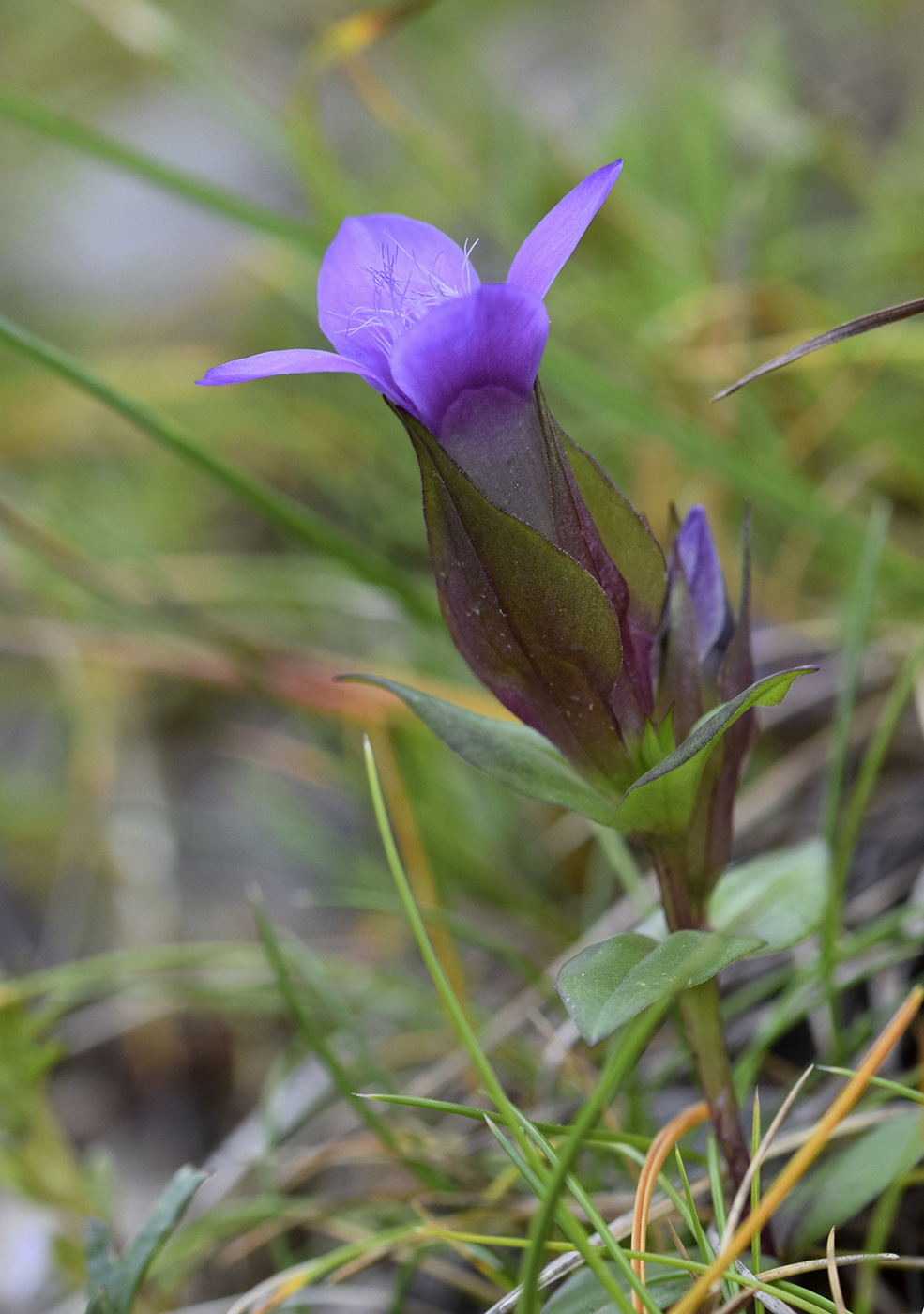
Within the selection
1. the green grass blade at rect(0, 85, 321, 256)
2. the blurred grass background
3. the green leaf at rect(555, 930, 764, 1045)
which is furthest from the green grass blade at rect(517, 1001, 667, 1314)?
the green grass blade at rect(0, 85, 321, 256)

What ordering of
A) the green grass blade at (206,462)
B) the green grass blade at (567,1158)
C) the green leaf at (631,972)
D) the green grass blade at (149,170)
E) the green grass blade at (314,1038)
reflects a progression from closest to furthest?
1. the green grass blade at (567,1158)
2. the green leaf at (631,972)
3. the green grass blade at (314,1038)
4. the green grass blade at (206,462)
5. the green grass blade at (149,170)

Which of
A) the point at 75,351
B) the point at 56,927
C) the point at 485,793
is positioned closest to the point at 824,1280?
the point at 485,793

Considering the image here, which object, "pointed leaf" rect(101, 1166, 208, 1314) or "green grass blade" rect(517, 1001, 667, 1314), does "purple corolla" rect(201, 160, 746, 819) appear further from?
"pointed leaf" rect(101, 1166, 208, 1314)

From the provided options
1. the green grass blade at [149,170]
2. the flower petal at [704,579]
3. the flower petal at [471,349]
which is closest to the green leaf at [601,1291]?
the flower petal at [704,579]

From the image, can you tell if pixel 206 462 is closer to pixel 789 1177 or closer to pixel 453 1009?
pixel 453 1009

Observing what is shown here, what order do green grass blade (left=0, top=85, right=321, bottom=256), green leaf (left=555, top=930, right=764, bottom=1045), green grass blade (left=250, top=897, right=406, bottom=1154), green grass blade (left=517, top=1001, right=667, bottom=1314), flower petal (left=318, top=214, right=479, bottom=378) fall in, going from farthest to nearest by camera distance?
green grass blade (left=0, top=85, right=321, bottom=256), green grass blade (left=250, top=897, right=406, bottom=1154), flower petal (left=318, top=214, right=479, bottom=378), green leaf (left=555, top=930, right=764, bottom=1045), green grass blade (left=517, top=1001, right=667, bottom=1314)

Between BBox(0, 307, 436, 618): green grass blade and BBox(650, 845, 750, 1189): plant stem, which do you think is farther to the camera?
BBox(0, 307, 436, 618): green grass blade

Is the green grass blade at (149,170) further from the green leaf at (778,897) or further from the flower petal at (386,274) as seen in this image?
the green leaf at (778,897)
